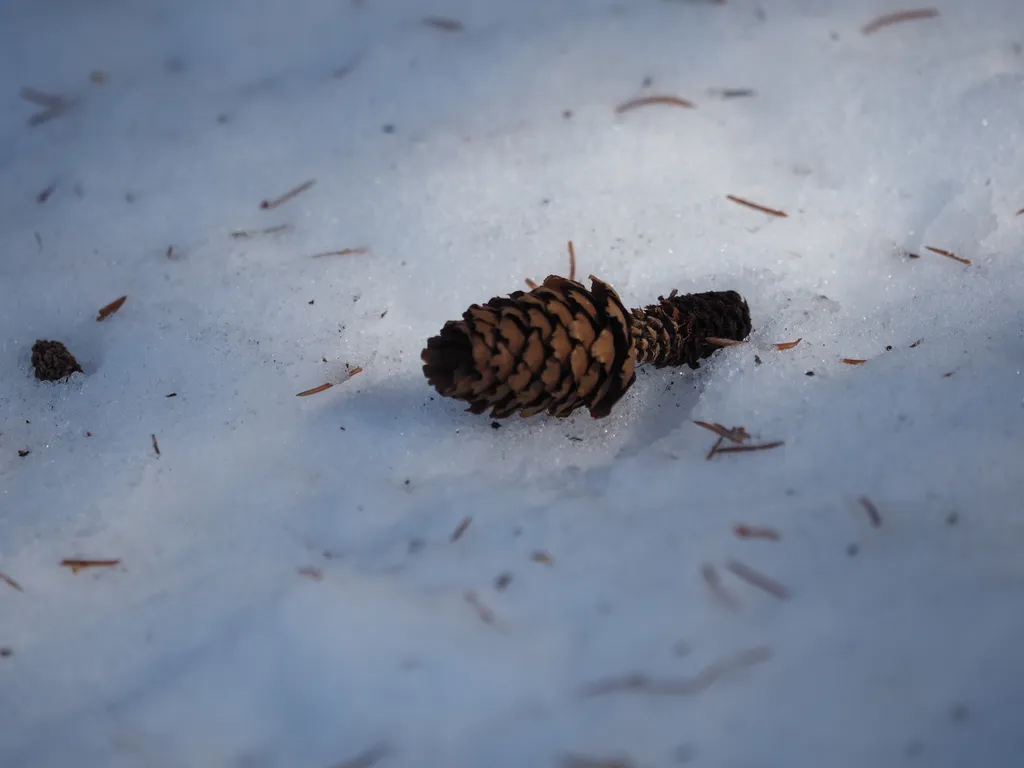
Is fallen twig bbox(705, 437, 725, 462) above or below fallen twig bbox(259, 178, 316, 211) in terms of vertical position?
below

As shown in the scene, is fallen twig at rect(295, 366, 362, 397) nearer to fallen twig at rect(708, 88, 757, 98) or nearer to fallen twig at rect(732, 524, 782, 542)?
fallen twig at rect(732, 524, 782, 542)

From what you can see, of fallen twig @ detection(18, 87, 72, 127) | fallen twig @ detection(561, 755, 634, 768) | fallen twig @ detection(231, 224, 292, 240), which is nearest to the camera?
fallen twig @ detection(561, 755, 634, 768)

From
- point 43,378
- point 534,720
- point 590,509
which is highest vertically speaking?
point 43,378

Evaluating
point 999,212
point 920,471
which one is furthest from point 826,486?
point 999,212

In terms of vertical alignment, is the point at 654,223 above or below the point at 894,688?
above

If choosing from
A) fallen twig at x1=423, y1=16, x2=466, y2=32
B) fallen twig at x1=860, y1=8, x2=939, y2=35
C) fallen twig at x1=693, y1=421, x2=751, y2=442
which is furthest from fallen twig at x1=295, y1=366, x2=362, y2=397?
fallen twig at x1=860, y1=8, x2=939, y2=35

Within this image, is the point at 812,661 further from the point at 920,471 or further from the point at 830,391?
the point at 830,391

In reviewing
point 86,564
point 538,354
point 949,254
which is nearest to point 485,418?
point 538,354

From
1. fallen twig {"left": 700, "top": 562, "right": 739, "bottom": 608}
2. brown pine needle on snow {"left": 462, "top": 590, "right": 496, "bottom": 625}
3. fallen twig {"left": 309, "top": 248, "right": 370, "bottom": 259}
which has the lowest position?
brown pine needle on snow {"left": 462, "top": 590, "right": 496, "bottom": 625}
